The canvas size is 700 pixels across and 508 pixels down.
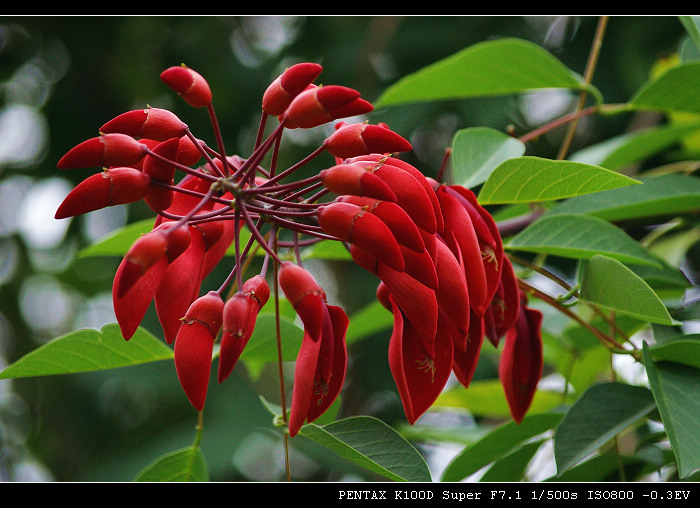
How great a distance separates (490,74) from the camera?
3.57 feet

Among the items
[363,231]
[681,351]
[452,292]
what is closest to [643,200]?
[681,351]

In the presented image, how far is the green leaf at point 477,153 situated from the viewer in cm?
91

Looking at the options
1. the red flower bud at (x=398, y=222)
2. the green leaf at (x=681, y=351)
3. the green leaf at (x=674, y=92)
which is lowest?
the green leaf at (x=681, y=351)

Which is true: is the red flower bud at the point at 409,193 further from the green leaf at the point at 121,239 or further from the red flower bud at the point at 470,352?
the green leaf at the point at 121,239

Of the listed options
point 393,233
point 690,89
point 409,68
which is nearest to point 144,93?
point 409,68

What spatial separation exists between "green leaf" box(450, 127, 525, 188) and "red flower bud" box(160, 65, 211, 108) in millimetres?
387

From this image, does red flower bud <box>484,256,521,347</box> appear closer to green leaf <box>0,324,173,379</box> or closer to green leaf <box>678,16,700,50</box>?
green leaf <box>0,324,173,379</box>

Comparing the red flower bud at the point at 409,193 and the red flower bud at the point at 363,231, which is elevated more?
the red flower bud at the point at 409,193

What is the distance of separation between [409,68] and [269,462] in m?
1.56

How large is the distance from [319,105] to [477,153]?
1.26 ft

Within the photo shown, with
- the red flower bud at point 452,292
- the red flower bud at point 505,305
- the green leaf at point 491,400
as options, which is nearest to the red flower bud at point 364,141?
the red flower bud at point 452,292

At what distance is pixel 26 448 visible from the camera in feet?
9.28

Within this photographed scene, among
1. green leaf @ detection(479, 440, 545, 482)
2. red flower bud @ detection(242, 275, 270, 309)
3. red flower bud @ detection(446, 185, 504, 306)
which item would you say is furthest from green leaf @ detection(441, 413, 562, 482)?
red flower bud @ detection(242, 275, 270, 309)

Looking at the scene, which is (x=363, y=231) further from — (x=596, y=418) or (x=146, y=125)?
(x=596, y=418)
